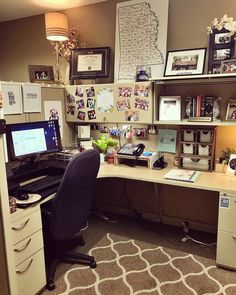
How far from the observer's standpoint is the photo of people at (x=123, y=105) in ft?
9.00

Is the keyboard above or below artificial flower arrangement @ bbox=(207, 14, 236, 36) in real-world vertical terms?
below

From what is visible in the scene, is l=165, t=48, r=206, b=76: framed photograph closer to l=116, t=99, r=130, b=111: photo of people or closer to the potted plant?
l=116, t=99, r=130, b=111: photo of people

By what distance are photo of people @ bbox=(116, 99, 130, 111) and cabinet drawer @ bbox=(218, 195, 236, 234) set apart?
1261 millimetres

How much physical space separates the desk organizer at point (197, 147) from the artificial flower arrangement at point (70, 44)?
60.5 inches

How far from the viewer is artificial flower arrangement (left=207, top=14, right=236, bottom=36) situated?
2.23 m

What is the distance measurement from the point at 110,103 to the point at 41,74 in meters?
0.91

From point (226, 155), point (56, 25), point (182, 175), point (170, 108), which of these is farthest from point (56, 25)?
point (226, 155)

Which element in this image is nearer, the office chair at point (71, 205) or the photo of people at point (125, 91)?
the office chair at point (71, 205)

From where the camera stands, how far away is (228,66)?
222 centimetres

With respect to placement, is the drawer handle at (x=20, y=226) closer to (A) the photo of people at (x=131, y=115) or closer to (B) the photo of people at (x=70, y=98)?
(A) the photo of people at (x=131, y=115)

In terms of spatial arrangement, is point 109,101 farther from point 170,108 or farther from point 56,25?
point 56,25

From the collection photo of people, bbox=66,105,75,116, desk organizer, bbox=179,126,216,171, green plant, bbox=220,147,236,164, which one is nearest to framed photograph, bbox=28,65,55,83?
photo of people, bbox=66,105,75,116

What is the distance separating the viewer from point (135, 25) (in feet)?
9.02

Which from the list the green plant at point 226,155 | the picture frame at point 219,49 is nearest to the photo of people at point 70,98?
the picture frame at point 219,49
